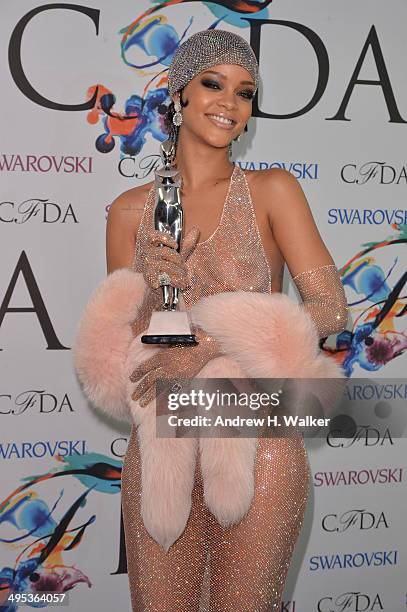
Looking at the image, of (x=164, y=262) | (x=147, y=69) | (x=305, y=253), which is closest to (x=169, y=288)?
(x=164, y=262)

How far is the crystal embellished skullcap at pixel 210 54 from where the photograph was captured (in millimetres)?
1845

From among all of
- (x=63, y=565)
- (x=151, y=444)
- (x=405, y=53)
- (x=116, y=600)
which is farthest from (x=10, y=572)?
(x=405, y=53)

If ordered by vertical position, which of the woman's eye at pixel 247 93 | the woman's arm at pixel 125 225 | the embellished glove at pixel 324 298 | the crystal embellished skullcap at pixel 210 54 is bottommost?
the embellished glove at pixel 324 298

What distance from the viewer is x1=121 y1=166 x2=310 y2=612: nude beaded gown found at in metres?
1.68

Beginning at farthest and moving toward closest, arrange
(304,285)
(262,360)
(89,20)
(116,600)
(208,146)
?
(116,600) → (89,20) → (208,146) → (304,285) → (262,360)

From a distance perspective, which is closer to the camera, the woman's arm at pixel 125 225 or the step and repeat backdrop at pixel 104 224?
the woman's arm at pixel 125 225

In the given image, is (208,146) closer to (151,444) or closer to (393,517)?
(151,444)

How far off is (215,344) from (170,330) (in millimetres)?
143

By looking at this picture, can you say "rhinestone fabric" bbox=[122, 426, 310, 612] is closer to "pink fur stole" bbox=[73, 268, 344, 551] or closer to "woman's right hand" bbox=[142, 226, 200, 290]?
"pink fur stole" bbox=[73, 268, 344, 551]

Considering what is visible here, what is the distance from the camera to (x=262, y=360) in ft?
5.45

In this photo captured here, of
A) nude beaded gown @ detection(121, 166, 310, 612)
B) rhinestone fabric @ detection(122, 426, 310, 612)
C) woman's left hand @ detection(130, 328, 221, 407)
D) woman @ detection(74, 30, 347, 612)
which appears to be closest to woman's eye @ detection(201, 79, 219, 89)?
woman @ detection(74, 30, 347, 612)

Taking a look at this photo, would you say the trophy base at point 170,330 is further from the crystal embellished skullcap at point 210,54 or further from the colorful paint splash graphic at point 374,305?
the colorful paint splash graphic at point 374,305

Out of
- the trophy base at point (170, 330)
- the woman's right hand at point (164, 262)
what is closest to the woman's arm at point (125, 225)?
the woman's right hand at point (164, 262)

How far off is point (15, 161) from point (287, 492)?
5.12 feet
